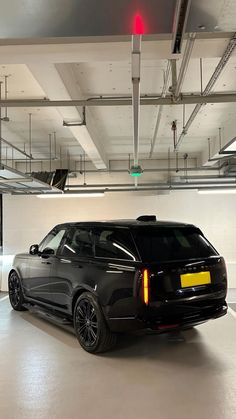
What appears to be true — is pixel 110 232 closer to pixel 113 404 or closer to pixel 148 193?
pixel 113 404

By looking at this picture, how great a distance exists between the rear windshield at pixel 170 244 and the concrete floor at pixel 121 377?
3.37 feet

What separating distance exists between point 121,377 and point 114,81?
3545 millimetres

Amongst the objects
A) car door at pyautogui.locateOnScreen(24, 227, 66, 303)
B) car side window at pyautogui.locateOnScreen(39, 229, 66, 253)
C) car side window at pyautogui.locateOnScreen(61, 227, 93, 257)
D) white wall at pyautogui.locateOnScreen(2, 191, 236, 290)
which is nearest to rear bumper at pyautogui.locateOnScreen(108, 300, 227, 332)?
car side window at pyautogui.locateOnScreen(61, 227, 93, 257)

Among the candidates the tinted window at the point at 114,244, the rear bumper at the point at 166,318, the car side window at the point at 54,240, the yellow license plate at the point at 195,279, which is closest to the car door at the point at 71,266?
the tinted window at the point at 114,244

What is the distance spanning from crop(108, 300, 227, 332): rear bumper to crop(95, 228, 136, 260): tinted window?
1.80 ft

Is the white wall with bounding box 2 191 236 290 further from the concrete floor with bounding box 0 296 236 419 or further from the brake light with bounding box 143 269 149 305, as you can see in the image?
the brake light with bounding box 143 269 149 305

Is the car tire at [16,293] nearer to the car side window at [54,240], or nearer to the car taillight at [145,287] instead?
the car side window at [54,240]

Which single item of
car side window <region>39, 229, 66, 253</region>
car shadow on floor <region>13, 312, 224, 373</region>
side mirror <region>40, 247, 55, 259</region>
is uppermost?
car side window <region>39, 229, 66, 253</region>

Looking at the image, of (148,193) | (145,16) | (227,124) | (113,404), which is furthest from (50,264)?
(148,193)

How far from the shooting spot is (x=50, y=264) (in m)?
→ 4.56

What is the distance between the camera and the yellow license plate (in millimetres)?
3332

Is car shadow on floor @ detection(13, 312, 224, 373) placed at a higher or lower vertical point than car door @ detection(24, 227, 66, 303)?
lower

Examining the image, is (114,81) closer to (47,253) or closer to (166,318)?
(47,253)

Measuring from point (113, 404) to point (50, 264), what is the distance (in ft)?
7.40
